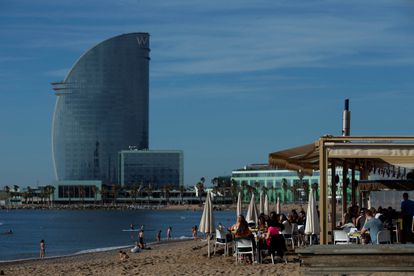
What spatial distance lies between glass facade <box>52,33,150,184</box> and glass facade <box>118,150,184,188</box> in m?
2.68

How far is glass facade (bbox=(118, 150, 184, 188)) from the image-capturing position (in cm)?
18450

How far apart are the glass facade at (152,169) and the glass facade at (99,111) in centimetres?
268

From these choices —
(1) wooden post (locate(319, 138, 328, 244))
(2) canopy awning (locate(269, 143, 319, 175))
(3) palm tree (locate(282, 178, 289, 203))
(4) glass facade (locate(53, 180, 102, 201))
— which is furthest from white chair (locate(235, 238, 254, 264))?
(4) glass facade (locate(53, 180, 102, 201))

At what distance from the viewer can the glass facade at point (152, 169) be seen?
7264 inches

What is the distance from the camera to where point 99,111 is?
178 m

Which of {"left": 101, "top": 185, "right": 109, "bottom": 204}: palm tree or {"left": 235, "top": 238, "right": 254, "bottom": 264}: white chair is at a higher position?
{"left": 101, "top": 185, "right": 109, "bottom": 204}: palm tree

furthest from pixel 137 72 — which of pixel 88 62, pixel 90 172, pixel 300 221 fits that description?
pixel 300 221

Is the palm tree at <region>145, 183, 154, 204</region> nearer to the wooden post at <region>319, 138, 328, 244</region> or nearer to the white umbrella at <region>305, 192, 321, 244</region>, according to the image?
the white umbrella at <region>305, 192, 321, 244</region>

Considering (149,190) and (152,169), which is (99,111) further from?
(149,190)

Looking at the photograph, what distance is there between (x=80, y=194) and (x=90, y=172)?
548 cm

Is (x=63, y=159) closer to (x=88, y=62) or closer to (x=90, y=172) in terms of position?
(x=90, y=172)

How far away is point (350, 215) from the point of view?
16.0 metres

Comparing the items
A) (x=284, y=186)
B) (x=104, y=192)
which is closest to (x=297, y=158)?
(x=284, y=186)

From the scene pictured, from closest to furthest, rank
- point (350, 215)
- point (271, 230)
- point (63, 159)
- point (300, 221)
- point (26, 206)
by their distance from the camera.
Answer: point (271, 230) → point (350, 215) → point (300, 221) → point (63, 159) → point (26, 206)
